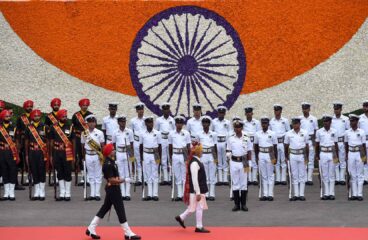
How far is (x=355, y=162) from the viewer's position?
904 inches

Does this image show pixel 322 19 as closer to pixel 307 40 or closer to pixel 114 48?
pixel 307 40

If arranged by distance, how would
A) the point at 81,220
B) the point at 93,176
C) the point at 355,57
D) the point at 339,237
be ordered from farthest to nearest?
1. the point at 355,57
2. the point at 93,176
3. the point at 81,220
4. the point at 339,237

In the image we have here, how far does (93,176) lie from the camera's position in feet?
76.3

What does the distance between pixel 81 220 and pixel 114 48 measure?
961 cm

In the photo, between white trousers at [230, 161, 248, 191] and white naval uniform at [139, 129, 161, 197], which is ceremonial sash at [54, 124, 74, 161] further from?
white trousers at [230, 161, 248, 191]

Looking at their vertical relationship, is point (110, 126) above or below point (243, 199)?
above

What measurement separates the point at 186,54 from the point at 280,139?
4979 millimetres

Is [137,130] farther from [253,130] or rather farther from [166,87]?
[166,87]

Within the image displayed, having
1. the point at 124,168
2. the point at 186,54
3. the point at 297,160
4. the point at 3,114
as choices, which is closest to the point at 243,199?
the point at 297,160

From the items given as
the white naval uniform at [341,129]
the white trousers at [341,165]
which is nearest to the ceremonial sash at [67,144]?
the white naval uniform at [341,129]

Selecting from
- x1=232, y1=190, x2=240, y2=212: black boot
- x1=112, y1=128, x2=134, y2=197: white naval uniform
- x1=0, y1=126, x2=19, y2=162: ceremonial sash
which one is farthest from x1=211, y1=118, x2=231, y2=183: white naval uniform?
x1=0, y1=126, x2=19, y2=162: ceremonial sash

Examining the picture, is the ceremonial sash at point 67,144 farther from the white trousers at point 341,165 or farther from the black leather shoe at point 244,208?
Result: the white trousers at point 341,165

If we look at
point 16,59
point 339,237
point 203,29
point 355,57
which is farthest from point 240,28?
point 339,237

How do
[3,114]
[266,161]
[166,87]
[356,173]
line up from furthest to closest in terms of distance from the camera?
[166,87]
[3,114]
[266,161]
[356,173]
